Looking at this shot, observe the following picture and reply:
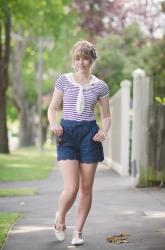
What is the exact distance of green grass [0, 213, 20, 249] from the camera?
714 cm

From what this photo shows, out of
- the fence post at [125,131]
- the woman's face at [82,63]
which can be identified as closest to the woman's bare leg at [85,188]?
the woman's face at [82,63]

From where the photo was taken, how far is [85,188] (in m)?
6.80

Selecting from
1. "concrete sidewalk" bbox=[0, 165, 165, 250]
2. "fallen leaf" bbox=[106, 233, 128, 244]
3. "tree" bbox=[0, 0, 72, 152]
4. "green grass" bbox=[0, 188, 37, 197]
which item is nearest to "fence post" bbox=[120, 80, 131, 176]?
"concrete sidewalk" bbox=[0, 165, 165, 250]

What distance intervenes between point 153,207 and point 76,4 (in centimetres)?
2527

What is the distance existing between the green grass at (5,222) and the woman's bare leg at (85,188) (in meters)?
0.79

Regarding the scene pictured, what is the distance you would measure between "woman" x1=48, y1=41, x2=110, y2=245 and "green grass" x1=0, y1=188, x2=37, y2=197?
483 cm

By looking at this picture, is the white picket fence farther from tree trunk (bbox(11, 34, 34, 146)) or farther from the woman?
tree trunk (bbox(11, 34, 34, 146))

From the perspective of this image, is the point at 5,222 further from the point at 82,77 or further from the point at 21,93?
the point at 21,93

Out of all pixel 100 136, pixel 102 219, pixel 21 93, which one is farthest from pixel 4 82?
pixel 100 136

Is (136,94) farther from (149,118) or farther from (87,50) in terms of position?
(87,50)

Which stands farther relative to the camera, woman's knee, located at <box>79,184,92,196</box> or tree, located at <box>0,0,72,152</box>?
tree, located at <box>0,0,72,152</box>

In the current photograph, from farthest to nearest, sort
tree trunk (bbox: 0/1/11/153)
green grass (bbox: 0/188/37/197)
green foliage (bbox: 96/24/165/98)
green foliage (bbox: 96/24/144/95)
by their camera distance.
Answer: green foliage (bbox: 96/24/144/95) → green foliage (bbox: 96/24/165/98) → tree trunk (bbox: 0/1/11/153) → green grass (bbox: 0/188/37/197)

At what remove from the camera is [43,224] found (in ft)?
26.0

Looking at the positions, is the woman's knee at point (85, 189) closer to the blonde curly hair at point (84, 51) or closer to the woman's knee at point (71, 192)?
the woman's knee at point (71, 192)
